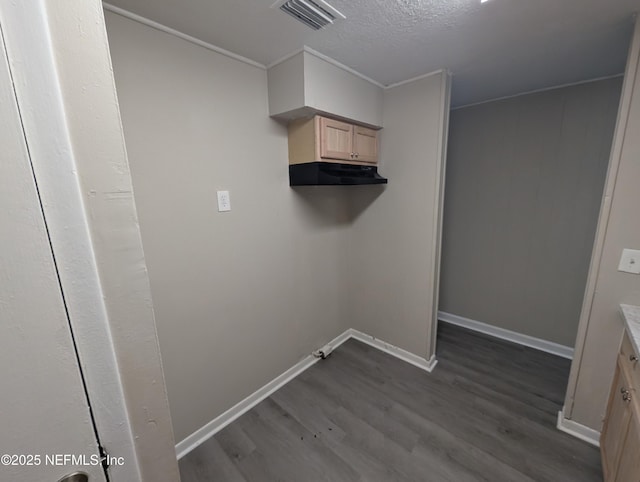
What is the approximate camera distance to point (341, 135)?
6.84 feet

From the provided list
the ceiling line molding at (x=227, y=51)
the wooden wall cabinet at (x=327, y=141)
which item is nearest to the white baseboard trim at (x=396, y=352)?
the wooden wall cabinet at (x=327, y=141)

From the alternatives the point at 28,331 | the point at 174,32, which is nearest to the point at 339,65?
the point at 174,32

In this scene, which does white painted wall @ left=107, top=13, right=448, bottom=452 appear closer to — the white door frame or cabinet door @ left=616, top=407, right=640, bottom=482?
the white door frame

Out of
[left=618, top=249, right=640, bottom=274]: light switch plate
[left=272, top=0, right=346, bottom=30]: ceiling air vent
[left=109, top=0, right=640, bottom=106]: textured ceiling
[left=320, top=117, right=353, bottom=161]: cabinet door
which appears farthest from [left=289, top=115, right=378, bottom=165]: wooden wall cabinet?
[left=618, top=249, right=640, bottom=274]: light switch plate

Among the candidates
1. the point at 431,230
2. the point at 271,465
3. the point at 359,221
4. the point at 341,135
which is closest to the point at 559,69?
the point at 431,230

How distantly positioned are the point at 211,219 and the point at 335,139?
1.06m

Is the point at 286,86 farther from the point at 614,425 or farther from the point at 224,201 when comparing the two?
the point at 614,425

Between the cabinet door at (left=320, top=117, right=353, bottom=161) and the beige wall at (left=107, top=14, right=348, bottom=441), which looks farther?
the cabinet door at (left=320, top=117, right=353, bottom=161)

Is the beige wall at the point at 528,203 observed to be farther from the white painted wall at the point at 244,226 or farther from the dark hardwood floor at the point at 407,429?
the white painted wall at the point at 244,226

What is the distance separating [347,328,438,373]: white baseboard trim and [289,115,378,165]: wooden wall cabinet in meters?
1.77

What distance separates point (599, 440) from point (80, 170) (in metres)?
2.81

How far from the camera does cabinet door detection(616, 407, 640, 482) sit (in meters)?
1.09

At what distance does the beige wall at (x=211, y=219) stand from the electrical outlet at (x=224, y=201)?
0.11 feet

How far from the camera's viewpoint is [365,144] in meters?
2.32
